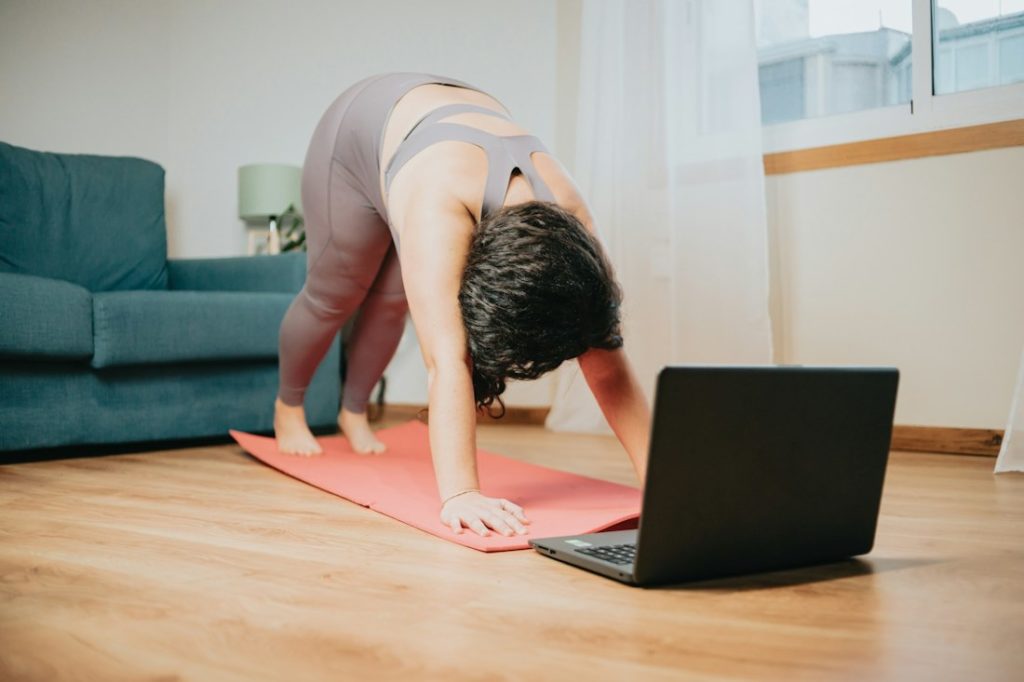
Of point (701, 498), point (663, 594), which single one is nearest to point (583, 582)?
point (663, 594)

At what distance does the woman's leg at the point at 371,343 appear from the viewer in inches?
82.5

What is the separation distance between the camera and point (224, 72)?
383cm

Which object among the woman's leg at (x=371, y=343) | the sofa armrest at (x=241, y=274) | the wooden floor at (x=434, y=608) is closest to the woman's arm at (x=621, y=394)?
the wooden floor at (x=434, y=608)

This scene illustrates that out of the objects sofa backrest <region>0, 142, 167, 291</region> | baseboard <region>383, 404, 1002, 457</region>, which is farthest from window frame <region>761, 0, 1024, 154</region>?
sofa backrest <region>0, 142, 167, 291</region>

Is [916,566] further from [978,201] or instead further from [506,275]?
[978,201]

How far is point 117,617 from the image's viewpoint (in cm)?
88

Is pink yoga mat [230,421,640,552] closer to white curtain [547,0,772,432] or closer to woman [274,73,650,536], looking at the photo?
woman [274,73,650,536]

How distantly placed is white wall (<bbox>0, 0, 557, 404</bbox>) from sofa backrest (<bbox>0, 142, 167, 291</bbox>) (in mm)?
612

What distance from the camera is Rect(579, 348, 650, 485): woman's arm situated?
1.44m

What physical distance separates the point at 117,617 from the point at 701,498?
62 centimetres

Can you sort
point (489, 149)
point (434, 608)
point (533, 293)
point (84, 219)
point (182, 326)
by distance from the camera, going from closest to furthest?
point (434, 608) < point (533, 293) < point (489, 149) < point (182, 326) < point (84, 219)

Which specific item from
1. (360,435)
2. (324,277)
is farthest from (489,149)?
(360,435)

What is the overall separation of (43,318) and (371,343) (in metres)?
0.77

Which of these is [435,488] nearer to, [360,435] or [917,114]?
[360,435]
